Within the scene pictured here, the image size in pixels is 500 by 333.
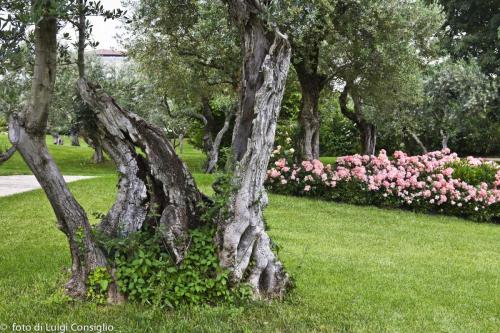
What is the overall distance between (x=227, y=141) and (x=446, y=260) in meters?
19.9

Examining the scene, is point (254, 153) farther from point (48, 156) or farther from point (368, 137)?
point (368, 137)

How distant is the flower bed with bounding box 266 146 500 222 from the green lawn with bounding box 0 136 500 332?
1354mm

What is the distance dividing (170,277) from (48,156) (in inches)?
61.3

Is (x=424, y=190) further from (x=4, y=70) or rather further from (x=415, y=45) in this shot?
(x=4, y=70)

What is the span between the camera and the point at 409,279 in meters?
6.50

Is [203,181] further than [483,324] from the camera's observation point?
Yes

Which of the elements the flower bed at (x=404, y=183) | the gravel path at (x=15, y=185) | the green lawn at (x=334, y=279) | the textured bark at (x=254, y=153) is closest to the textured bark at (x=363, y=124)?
the flower bed at (x=404, y=183)

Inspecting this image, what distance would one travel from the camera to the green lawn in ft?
14.8

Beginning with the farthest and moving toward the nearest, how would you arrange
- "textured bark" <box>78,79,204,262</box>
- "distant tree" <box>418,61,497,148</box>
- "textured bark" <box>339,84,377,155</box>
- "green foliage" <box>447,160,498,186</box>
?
"distant tree" <box>418,61,497,148</box>, "textured bark" <box>339,84,377,155</box>, "green foliage" <box>447,160,498,186</box>, "textured bark" <box>78,79,204,262</box>

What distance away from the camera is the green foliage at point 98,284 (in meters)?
4.79

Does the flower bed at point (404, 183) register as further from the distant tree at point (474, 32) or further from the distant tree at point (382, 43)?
the distant tree at point (474, 32)

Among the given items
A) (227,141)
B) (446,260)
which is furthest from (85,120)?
(227,141)

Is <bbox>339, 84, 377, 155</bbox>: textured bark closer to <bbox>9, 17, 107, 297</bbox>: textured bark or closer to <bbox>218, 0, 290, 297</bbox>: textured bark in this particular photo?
<bbox>218, 0, 290, 297</bbox>: textured bark

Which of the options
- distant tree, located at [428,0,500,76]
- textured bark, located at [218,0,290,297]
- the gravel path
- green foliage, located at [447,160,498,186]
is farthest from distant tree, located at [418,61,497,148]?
textured bark, located at [218,0,290,297]
